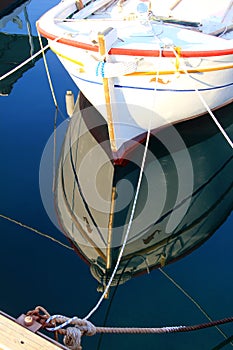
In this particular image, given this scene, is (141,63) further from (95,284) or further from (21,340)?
(21,340)

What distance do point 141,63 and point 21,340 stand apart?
129 inches

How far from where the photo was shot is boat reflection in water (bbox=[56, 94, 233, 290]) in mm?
4309

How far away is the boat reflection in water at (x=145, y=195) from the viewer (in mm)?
4309

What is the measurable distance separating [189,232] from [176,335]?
4.45 feet

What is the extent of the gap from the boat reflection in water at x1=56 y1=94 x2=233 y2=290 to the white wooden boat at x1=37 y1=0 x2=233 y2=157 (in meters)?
0.34

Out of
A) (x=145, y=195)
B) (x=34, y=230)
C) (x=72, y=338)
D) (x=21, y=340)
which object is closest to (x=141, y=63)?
(x=145, y=195)

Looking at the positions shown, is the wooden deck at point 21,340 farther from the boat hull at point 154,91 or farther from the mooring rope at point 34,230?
the boat hull at point 154,91

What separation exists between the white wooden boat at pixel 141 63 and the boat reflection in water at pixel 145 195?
1.12ft

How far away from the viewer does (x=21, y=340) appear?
213 centimetres

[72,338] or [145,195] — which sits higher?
[72,338]

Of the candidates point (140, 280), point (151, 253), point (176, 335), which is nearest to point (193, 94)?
point (151, 253)

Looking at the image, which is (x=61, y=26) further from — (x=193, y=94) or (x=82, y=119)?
(x=193, y=94)

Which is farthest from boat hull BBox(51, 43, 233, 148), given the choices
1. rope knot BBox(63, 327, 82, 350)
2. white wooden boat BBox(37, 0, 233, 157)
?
rope knot BBox(63, 327, 82, 350)

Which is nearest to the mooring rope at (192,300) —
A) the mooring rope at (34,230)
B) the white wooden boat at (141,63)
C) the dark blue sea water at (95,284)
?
the dark blue sea water at (95,284)
